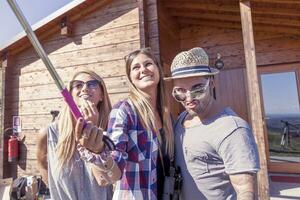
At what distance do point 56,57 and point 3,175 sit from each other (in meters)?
2.78

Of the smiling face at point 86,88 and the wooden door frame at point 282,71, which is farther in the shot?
the wooden door frame at point 282,71

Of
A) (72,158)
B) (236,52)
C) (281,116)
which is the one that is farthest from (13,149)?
(281,116)

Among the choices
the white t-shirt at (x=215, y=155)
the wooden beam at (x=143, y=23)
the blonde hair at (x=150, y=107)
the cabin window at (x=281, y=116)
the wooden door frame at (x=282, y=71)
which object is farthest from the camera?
the cabin window at (x=281, y=116)

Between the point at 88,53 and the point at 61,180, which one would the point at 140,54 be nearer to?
the point at 61,180

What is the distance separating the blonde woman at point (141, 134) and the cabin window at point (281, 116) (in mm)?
4546

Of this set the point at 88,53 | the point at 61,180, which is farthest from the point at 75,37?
the point at 61,180

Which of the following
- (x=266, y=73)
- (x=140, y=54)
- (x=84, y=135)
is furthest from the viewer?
(x=266, y=73)

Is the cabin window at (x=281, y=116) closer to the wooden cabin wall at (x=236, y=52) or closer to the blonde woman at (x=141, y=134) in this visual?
the wooden cabin wall at (x=236, y=52)

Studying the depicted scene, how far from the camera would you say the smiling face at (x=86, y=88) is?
3.75 ft

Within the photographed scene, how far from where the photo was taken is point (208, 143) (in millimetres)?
931

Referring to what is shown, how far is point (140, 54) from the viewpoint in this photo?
1187 mm

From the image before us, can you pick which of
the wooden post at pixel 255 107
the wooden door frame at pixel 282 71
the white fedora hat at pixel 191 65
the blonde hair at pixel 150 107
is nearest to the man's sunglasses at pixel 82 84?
the blonde hair at pixel 150 107

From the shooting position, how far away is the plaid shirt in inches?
37.7

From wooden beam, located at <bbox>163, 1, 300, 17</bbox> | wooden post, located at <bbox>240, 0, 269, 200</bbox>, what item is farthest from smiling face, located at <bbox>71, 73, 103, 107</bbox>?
wooden beam, located at <bbox>163, 1, 300, 17</bbox>
